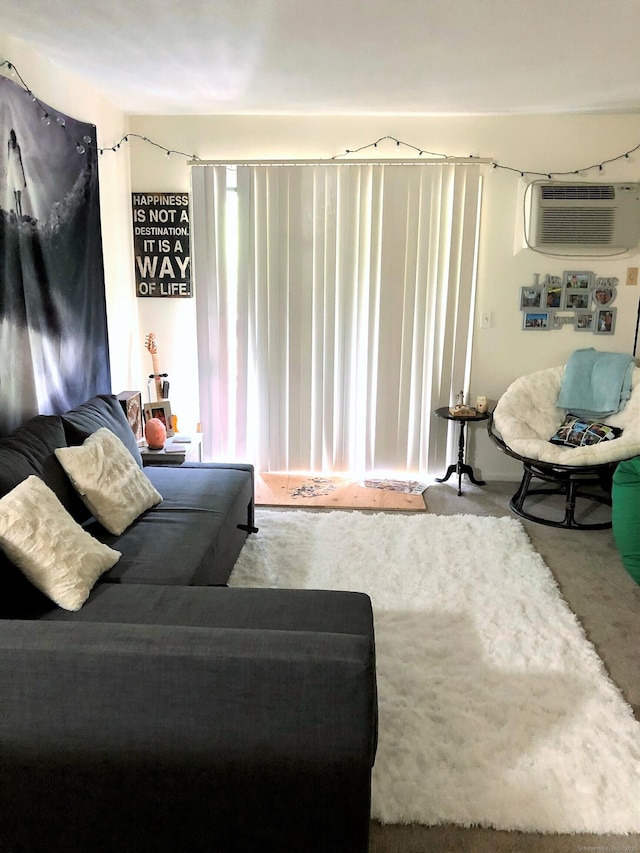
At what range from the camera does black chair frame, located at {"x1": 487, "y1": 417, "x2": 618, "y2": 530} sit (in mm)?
3622

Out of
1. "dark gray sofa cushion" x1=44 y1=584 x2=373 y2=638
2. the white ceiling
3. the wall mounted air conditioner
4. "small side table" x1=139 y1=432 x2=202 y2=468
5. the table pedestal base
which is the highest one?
the white ceiling

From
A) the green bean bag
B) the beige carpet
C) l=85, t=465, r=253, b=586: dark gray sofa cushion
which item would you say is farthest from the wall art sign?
the green bean bag

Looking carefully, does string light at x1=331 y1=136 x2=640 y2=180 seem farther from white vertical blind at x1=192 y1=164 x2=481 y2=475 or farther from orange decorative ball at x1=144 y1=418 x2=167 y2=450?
orange decorative ball at x1=144 y1=418 x2=167 y2=450

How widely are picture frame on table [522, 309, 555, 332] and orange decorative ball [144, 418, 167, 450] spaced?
2464 mm

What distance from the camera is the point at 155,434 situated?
3.66 meters

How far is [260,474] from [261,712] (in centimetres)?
324

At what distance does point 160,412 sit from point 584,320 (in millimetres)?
2816

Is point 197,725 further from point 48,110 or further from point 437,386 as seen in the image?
point 437,386

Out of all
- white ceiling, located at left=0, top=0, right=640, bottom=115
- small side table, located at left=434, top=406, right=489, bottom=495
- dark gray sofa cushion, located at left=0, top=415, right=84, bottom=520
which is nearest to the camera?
dark gray sofa cushion, located at left=0, top=415, right=84, bottom=520

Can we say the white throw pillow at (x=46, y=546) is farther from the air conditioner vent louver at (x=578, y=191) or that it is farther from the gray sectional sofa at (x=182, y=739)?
the air conditioner vent louver at (x=578, y=191)

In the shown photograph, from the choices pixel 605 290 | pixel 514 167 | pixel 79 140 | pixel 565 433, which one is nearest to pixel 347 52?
pixel 79 140

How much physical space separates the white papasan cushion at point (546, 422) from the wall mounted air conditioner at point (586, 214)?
2.73ft

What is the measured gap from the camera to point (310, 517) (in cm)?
380

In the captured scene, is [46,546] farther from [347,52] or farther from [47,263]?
[347,52]
